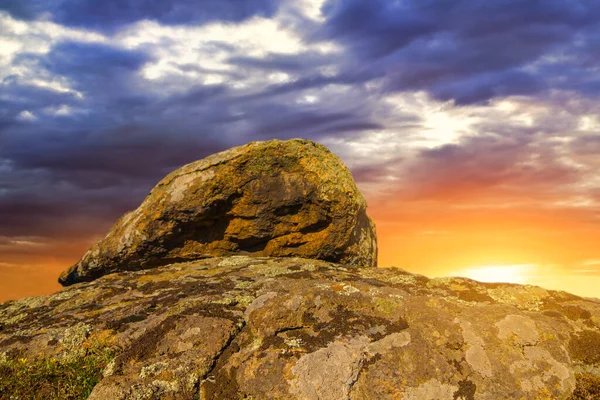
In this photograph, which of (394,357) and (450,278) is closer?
(394,357)

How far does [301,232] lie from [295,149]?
232 cm

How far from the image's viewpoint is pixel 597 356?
7.40 meters

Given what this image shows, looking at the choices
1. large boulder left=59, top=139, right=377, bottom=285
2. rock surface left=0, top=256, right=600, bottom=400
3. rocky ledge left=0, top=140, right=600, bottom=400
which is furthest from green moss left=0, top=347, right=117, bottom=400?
large boulder left=59, top=139, right=377, bottom=285

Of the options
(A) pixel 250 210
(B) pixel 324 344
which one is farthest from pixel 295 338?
(A) pixel 250 210

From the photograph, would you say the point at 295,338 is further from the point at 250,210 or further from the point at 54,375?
the point at 250,210

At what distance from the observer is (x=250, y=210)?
13227mm

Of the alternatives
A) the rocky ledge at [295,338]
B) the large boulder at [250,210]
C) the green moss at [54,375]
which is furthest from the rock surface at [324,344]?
the large boulder at [250,210]

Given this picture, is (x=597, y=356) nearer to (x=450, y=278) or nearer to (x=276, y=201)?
(x=450, y=278)

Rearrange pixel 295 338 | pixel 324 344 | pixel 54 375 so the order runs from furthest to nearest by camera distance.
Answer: pixel 54 375 < pixel 295 338 < pixel 324 344

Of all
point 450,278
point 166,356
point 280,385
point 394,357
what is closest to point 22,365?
point 166,356

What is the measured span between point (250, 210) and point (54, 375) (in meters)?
6.94

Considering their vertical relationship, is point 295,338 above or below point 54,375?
above

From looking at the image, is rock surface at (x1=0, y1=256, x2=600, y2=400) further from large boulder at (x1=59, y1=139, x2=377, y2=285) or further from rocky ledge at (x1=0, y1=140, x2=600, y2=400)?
large boulder at (x1=59, y1=139, x2=377, y2=285)

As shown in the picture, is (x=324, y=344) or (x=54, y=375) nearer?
(x=324, y=344)
